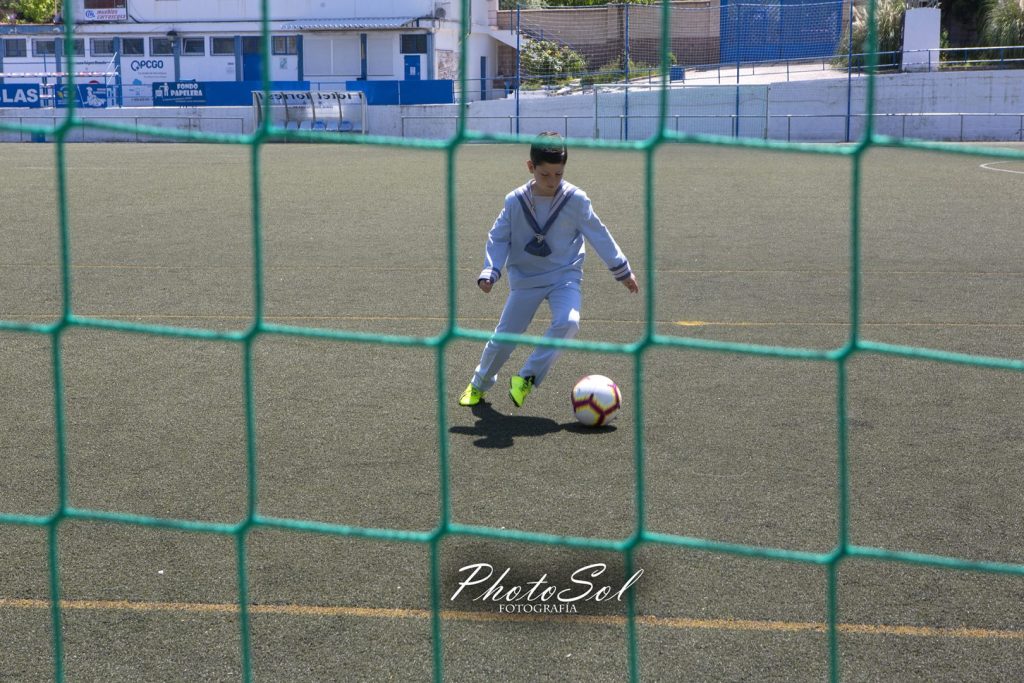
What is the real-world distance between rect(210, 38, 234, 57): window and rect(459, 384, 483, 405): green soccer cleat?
1592 inches

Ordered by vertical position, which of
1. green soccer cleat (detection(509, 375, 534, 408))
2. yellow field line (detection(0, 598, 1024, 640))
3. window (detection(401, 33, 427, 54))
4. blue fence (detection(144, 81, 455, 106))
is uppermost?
window (detection(401, 33, 427, 54))

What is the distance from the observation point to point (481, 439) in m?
5.62

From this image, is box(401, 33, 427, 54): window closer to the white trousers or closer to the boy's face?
the white trousers

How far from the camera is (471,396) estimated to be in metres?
6.22

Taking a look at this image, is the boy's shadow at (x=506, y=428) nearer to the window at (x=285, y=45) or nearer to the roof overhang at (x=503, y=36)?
the window at (x=285, y=45)

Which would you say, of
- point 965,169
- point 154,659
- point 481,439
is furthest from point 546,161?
point 965,169

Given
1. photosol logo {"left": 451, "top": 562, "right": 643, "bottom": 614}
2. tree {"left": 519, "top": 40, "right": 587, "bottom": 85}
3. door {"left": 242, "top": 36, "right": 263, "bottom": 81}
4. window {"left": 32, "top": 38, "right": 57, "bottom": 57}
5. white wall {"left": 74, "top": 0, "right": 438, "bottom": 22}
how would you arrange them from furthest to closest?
door {"left": 242, "top": 36, "right": 263, "bottom": 81} → white wall {"left": 74, "top": 0, "right": 438, "bottom": 22} → window {"left": 32, "top": 38, "right": 57, "bottom": 57} → tree {"left": 519, "top": 40, "right": 587, "bottom": 85} → photosol logo {"left": 451, "top": 562, "right": 643, "bottom": 614}

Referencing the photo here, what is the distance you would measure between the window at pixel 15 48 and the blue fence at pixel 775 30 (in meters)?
23.2

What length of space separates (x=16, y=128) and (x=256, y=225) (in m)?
0.59

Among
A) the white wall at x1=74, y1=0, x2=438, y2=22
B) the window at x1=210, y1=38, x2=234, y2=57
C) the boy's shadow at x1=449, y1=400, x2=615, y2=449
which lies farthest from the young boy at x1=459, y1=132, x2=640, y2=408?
the window at x1=210, y1=38, x2=234, y2=57

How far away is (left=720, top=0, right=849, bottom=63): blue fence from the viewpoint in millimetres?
33531

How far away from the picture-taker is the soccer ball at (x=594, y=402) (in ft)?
19.0

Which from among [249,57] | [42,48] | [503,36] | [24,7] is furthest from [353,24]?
[24,7]

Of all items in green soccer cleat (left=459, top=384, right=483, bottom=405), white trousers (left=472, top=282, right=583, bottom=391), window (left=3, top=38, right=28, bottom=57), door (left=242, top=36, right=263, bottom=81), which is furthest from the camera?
door (left=242, top=36, right=263, bottom=81)
